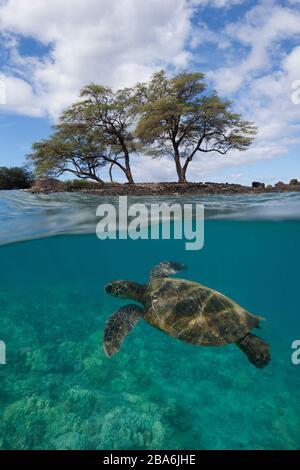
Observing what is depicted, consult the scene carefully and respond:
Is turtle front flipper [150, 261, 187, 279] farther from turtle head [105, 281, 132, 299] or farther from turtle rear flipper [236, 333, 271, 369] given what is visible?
turtle rear flipper [236, 333, 271, 369]

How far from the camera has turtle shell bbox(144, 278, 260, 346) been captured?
6488 mm

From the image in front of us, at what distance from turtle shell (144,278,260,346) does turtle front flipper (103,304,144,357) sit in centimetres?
40

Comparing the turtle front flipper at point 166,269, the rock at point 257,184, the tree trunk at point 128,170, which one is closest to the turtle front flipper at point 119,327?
the turtle front flipper at point 166,269

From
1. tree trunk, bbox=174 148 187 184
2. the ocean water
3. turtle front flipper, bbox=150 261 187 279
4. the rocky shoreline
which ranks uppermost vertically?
tree trunk, bbox=174 148 187 184

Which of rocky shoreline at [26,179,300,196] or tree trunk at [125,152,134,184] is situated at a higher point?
tree trunk at [125,152,134,184]

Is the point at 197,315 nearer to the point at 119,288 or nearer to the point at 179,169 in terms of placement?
the point at 119,288

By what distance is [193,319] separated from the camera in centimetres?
664

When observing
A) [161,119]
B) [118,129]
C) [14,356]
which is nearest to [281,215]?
[14,356]

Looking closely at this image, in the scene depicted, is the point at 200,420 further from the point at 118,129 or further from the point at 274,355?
the point at 118,129

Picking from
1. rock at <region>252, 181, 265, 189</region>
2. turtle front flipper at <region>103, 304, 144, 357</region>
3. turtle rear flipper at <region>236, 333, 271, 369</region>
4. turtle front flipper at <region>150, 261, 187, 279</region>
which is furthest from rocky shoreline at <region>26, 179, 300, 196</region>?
turtle rear flipper at <region>236, 333, 271, 369</region>

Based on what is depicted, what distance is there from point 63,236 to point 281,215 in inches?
550

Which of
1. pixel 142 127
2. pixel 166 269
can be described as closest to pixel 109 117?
pixel 142 127

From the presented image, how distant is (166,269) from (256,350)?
12.1 feet
